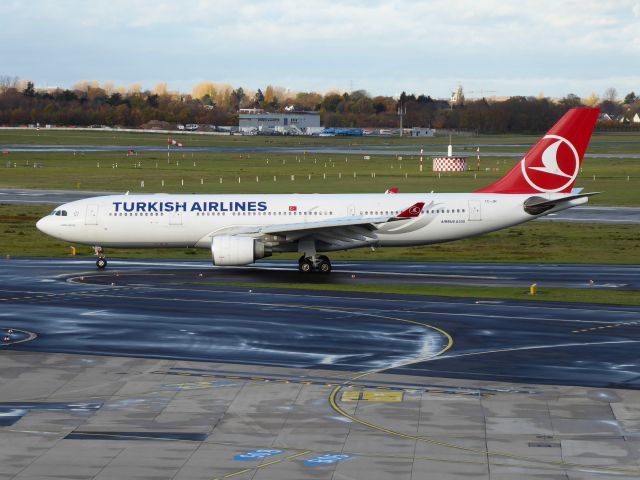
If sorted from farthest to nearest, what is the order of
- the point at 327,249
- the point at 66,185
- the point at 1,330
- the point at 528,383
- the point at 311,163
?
the point at 311,163
the point at 66,185
the point at 327,249
the point at 1,330
the point at 528,383

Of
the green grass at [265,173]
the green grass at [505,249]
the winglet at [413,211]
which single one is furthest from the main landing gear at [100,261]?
the green grass at [265,173]

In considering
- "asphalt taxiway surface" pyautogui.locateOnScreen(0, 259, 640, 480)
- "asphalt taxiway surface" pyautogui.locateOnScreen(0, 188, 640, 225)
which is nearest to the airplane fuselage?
"asphalt taxiway surface" pyautogui.locateOnScreen(0, 259, 640, 480)

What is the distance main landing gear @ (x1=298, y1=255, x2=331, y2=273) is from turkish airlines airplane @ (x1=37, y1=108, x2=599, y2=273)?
51 millimetres

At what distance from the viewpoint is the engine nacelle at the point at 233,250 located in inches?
1996

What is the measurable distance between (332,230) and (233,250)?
16.6ft

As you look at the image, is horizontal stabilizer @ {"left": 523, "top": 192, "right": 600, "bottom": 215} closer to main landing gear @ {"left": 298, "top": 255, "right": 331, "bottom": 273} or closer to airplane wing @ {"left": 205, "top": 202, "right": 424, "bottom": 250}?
airplane wing @ {"left": 205, "top": 202, "right": 424, "bottom": 250}

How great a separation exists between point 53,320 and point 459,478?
73.9 feet

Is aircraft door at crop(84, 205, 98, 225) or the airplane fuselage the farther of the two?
aircraft door at crop(84, 205, 98, 225)

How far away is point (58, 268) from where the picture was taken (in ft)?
180

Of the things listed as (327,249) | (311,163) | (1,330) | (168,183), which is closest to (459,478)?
(1,330)

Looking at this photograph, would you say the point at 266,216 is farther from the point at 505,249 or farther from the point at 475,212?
the point at 505,249

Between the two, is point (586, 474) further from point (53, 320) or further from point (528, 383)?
point (53, 320)

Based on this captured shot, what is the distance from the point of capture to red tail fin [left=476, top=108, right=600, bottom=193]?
55375mm

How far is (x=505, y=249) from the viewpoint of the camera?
206 feet
